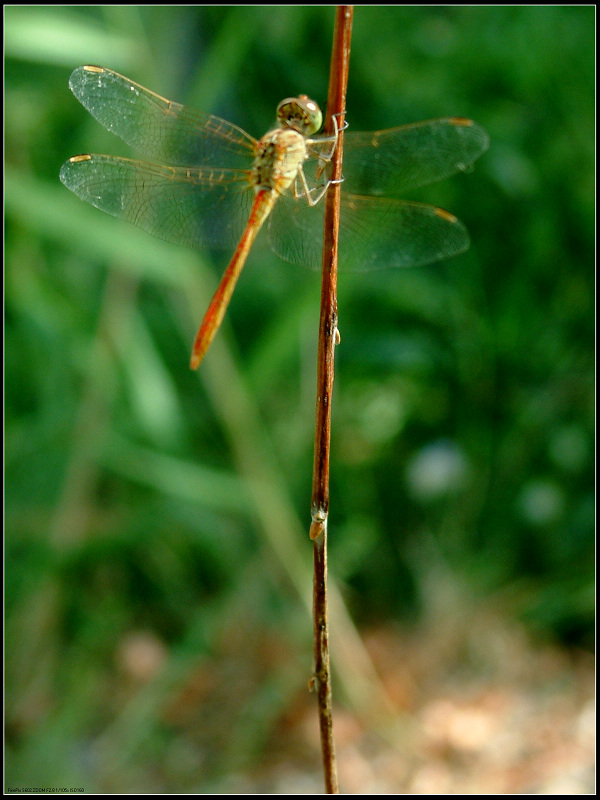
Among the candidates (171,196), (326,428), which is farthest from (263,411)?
(326,428)

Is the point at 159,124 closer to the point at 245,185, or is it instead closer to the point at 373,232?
the point at 245,185

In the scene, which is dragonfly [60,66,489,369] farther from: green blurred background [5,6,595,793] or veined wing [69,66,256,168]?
green blurred background [5,6,595,793]

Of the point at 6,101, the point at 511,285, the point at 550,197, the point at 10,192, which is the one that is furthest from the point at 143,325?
the point at 550,197

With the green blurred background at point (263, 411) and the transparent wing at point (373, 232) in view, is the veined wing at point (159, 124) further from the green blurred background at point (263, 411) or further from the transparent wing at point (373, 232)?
the green blurred background at point (263, 411)

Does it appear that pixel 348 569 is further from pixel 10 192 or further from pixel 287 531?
pixel 10 192

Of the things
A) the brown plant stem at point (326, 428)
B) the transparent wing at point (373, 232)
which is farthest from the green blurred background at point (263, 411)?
the brown plant stem at point (326, 428)

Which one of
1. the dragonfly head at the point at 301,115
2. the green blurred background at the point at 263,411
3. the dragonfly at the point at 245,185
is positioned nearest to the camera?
the dragonfly head at the point at 301,115
